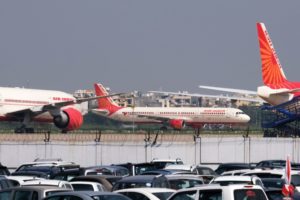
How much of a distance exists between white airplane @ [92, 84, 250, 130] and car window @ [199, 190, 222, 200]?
9147cm

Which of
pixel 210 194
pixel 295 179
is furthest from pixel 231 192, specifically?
pixel 295 179

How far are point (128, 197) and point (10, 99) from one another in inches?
2292

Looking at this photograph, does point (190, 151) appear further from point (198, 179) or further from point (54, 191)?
point (54, 191)

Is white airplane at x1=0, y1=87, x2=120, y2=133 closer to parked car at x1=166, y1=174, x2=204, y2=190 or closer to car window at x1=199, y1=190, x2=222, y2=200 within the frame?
parked car at x1=166, y1=174, x2=204, y2=190

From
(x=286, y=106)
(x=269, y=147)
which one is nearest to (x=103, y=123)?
(x=286, y=106)

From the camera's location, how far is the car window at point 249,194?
19375 millimetres

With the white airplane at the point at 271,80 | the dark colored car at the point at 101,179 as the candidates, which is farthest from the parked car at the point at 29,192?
the white airplane at the point at 271,80

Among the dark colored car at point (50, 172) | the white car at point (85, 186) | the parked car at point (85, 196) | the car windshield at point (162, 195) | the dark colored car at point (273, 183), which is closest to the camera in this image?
the parked car at point (85, 196)

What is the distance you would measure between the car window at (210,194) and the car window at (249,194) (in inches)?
15.3

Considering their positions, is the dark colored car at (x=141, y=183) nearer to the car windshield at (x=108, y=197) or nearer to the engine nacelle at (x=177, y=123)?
the car windshield at (x=108, y=197)

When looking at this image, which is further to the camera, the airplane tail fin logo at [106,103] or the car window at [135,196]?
the airplane tail fin logo at [106,103]

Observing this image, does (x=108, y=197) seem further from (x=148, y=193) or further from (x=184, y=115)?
(x=184, y=115)

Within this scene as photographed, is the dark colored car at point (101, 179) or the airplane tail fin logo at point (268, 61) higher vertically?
the airplane tail fin logo at point (268, 61)

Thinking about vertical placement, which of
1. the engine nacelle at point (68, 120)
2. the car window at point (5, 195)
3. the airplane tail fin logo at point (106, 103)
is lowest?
the car window at point (5, 195)
